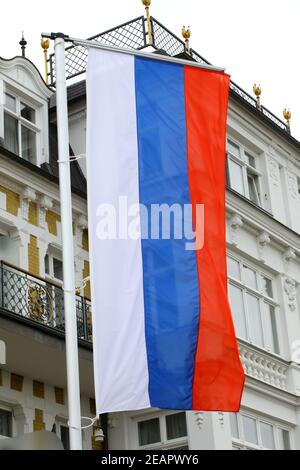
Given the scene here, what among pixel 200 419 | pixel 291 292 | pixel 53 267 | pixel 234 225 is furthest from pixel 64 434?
pixel 291 292

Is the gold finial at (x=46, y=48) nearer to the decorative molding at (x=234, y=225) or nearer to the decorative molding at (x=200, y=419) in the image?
the decorative molding at (x=234, y=225)

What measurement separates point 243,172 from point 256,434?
22.7 feet

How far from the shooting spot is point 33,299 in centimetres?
1944

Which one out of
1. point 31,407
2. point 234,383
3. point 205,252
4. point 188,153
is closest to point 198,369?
point 234,383

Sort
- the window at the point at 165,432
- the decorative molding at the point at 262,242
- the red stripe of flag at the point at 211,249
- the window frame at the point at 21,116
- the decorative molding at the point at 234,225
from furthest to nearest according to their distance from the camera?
the decorative molding at the point at 262,242 < the decorative molding at the point at 234,225 < the window frame at the point at 21,116 < the window at the point at 165,432 < the red stripe of flag at the point at 211,249

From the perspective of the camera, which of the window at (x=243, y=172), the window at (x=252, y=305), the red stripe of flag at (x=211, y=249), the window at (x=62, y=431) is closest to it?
the red stripe of flag at (x=211, y=249)

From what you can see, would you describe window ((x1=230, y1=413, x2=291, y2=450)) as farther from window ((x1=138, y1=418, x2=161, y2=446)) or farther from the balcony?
window ((x1=138, y1=418, x2=161, y2=446))

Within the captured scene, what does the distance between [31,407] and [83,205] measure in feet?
14.7

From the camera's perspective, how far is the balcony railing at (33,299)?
62.3 ft

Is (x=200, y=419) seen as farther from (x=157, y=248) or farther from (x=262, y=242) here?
(x=157, y=248)

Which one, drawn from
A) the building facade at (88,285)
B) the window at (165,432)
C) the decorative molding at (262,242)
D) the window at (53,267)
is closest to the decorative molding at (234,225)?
the building facade at (88,285)

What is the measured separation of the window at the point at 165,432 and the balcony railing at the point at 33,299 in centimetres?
271

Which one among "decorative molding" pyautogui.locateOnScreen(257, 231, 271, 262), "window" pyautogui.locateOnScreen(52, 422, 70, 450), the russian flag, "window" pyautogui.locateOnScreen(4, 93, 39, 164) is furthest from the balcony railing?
"decorative molding" pyautogui.locateOnScreen(257, 231, 271, 262)

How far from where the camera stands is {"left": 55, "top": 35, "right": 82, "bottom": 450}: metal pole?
41.4 feet
